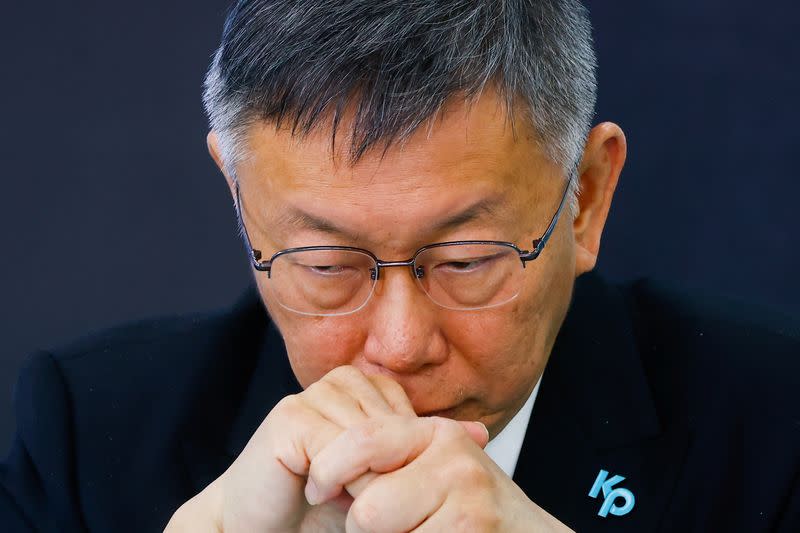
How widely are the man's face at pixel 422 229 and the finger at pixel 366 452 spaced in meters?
0.16

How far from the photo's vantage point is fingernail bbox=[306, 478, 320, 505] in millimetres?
1790

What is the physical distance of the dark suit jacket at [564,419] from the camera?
2.38m

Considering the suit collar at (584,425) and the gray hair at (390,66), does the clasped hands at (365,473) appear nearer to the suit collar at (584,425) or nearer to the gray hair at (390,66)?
the gray hair at (390,66)

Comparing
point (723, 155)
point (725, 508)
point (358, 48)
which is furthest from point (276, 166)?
point (723, 155)

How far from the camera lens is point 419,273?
6.35ft

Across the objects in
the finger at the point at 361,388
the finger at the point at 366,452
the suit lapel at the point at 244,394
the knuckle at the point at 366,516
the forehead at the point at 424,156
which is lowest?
the suit lapel at the point at 244,394

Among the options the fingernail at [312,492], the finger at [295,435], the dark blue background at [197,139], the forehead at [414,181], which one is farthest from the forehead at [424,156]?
the dark blue background at [197,139]

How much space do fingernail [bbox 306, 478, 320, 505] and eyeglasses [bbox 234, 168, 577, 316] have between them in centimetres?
30

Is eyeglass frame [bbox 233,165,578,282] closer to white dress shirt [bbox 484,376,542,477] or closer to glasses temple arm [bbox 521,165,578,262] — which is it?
glasses temple arm [bbox 521,165,578,262]

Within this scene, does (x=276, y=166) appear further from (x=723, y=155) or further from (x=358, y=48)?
(x=723, y=155)

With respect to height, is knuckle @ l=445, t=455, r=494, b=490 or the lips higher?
knuckle @ l=445, t=455, r=494, b=490

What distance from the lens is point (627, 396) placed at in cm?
247

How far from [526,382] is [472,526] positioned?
416 millimetres

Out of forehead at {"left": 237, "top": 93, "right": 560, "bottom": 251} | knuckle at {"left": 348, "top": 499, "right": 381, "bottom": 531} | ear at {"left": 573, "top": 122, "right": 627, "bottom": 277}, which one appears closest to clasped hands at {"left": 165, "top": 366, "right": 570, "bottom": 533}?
knuckle at {"left": 348, "top": 499, "right": 381, "bottom": 531}
